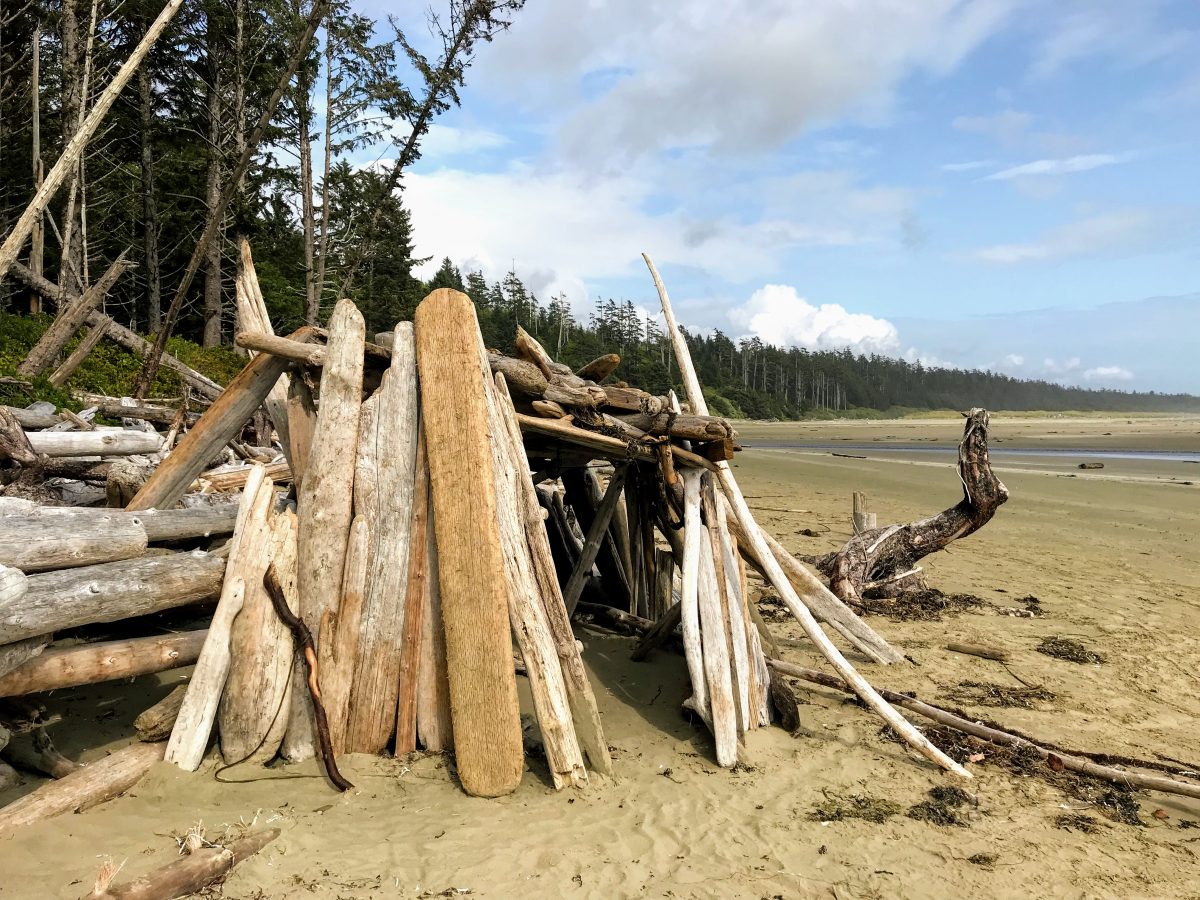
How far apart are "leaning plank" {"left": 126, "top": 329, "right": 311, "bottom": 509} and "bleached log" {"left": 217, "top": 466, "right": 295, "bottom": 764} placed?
0.82 meters

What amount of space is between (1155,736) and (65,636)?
7454 mm

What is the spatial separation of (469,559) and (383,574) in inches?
21.2

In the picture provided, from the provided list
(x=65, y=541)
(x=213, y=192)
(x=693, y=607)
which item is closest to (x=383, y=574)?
(x=65, y=541)

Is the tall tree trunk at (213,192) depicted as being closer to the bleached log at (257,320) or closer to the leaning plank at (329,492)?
the bleached log at (257,320)

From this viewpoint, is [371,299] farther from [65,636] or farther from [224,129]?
[65,636]

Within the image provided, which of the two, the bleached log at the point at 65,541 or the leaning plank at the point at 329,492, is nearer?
the bleached log at the point at 65,541

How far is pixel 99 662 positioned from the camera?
11.9 feet

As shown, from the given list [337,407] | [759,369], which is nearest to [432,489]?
[337,407]

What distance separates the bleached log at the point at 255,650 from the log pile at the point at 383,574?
11 millimetres

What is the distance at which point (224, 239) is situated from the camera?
2514 cm

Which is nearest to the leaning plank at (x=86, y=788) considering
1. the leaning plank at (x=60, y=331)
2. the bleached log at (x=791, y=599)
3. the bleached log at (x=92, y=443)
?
the bleached log at (x=791, y=599)

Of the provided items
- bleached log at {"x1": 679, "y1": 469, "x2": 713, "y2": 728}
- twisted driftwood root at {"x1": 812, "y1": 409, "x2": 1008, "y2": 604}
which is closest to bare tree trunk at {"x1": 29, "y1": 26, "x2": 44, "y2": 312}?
bleached log at {"x1": 679, "y1": 469, "x2": 713, "y2": 728}

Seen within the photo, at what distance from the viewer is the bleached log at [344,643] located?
411 cm

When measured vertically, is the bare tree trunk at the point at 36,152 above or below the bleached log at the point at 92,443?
above
